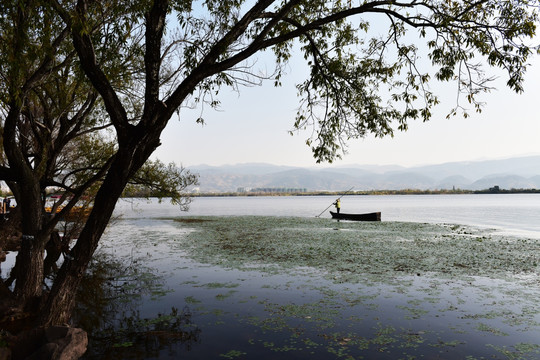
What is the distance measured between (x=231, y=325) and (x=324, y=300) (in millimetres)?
3337

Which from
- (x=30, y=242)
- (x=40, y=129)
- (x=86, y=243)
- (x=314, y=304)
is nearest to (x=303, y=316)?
(x=314, y=304)

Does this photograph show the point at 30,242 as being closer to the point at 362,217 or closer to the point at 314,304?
the point at 314,304

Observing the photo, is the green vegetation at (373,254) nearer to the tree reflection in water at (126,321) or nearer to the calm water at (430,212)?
the tree reflection in water at (126,321)

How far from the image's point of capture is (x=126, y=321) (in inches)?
392

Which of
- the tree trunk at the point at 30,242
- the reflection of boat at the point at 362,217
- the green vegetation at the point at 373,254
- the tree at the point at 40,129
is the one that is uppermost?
the tree at the point at 40,129

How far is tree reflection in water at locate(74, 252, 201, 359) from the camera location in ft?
27.1

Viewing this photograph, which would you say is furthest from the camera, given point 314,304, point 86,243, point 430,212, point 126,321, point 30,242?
point 430,212

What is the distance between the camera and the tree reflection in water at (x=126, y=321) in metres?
8.27

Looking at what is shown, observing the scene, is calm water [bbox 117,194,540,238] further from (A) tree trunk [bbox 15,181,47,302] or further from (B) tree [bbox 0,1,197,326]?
(A) tree trunk [bbox 15,181,47,302]

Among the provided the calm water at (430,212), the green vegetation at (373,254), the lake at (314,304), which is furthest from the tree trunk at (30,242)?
the green vegetation at (373,254)

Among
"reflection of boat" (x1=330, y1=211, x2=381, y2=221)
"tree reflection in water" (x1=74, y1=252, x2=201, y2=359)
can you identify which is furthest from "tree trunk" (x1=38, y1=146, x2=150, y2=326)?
"reflection of boat" (x1=330, y1=211, x2=381, y2=221)

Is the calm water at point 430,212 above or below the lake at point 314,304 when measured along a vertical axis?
below

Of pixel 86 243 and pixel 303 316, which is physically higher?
pixel 86 243

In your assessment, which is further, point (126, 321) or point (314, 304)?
point (314, 304)
